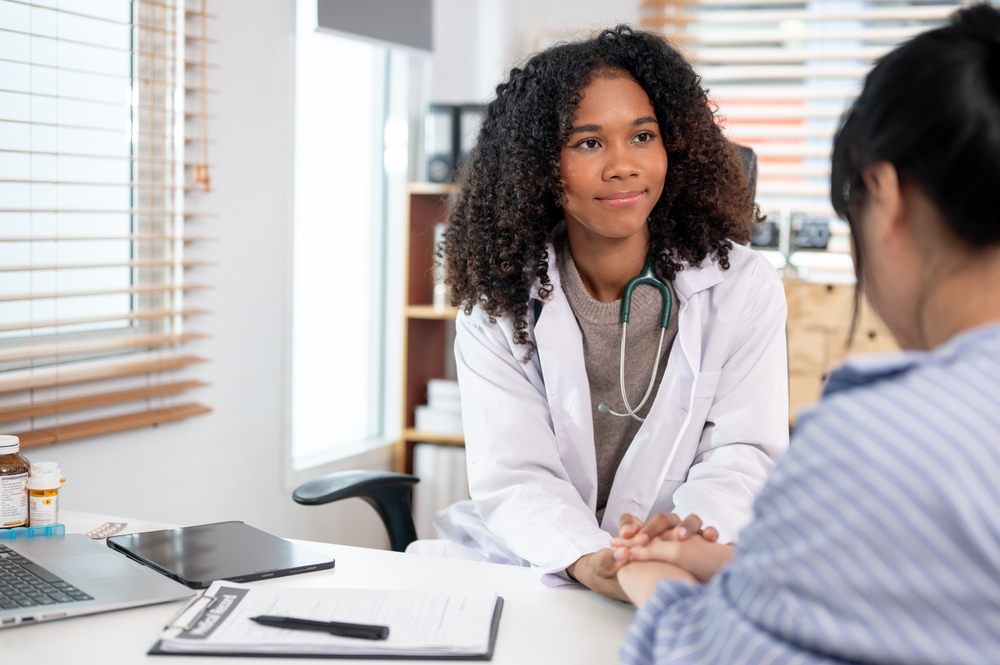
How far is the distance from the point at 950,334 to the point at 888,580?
0.84 feet

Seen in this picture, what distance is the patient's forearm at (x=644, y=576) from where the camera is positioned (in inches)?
41.9

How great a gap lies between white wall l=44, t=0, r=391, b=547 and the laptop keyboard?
94cm

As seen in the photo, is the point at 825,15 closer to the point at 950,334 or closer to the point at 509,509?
the point at 509,509

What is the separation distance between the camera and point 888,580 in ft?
2.18

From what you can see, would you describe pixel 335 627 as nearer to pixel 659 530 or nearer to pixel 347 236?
pixel 659 530

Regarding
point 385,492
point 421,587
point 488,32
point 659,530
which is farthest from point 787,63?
point 421,587

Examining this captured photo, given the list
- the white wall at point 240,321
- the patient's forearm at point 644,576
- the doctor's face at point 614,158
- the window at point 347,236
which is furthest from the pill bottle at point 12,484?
the window at point 347,236

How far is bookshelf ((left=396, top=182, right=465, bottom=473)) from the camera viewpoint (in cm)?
315

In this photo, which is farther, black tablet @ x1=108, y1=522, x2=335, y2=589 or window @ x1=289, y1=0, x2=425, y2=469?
window @ x1=289, y1=0, x2=425, y2=469

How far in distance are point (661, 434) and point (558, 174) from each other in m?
0.50

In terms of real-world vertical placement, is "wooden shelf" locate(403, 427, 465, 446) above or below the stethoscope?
below

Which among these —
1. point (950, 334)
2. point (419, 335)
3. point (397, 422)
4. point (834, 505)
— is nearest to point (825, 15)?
point (419, 335)

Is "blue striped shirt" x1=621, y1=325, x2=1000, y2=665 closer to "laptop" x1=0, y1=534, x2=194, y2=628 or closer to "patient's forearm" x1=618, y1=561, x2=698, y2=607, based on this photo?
"patient's forearm" x1=618, y1=561, x2=698, y2=607

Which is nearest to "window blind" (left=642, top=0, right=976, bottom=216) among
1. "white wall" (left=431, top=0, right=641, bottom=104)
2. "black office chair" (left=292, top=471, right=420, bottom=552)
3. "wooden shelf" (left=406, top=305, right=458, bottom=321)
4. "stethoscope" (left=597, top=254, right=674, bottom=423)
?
"white wall" (left=431, top=0, right=641, bottom=104)
